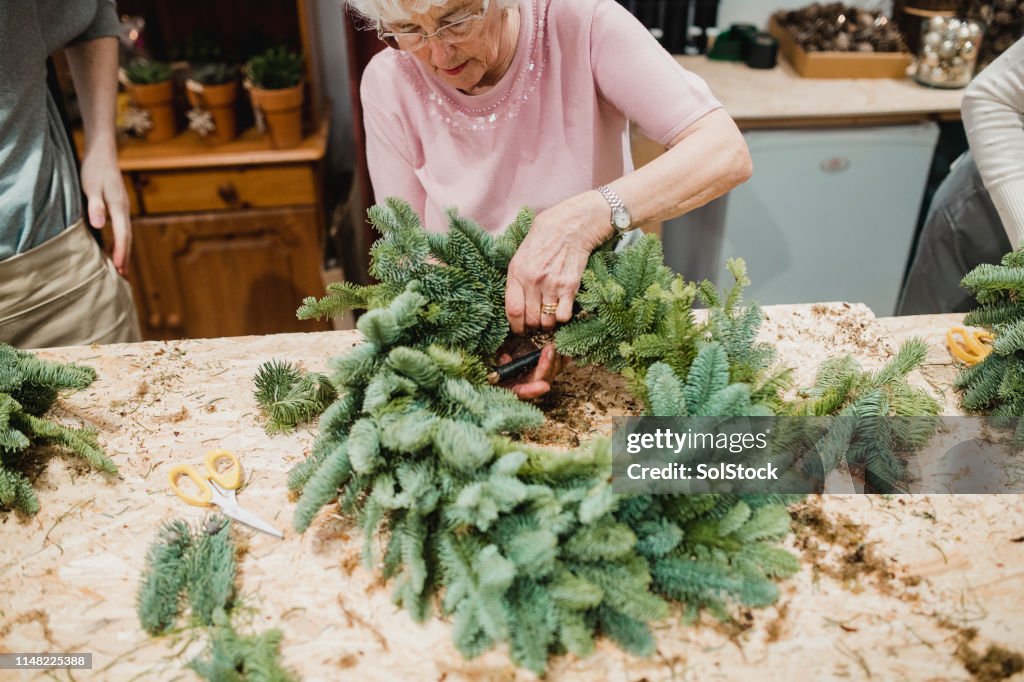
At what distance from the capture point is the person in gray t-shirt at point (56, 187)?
167cm

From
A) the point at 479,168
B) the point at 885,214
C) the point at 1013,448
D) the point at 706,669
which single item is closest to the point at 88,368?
the point at 479,168

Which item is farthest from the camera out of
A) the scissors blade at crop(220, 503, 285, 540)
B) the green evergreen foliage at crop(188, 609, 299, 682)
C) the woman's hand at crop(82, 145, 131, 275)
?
the woman's hand at crop(82, 145, 131, 275)

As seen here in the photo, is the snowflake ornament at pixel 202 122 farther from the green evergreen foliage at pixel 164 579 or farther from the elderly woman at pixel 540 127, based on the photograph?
the green evergreen foliage at pixel 164 579

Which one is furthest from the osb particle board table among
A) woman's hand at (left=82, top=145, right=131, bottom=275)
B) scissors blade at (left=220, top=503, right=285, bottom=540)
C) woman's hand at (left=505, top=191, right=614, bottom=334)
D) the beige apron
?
woman's hand at (left=82, top=145, right=131, bottom=275)

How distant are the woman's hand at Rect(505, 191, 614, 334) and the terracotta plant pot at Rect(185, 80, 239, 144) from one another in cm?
→ 195

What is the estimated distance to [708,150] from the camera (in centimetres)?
153

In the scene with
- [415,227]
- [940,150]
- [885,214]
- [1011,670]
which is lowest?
[885,214]

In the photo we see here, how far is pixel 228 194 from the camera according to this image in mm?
2955

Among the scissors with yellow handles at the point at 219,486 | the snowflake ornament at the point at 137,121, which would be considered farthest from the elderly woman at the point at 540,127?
the snowflake ornament at the point at 137,121

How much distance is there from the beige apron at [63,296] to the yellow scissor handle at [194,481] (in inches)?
31.1

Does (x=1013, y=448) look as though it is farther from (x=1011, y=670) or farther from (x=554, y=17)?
(x=554, y=17)

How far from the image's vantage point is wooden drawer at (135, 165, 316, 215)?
2.91 metres

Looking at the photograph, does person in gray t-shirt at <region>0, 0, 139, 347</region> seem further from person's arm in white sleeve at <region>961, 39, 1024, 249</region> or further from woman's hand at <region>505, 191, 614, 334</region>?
person's arm in white sleeve at <region>961, 39, 1024, 249</region>

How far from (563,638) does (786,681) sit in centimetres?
28
